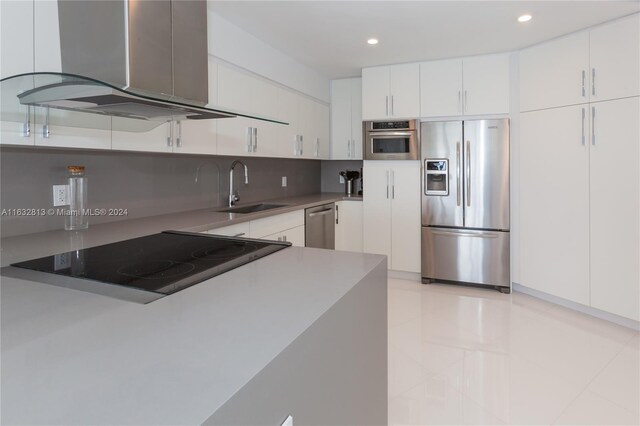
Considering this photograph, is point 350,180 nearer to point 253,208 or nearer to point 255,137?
point 253,208

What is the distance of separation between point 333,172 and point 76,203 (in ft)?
11.6

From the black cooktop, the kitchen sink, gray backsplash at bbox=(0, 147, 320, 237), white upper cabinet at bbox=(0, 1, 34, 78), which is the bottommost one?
the black cooktop

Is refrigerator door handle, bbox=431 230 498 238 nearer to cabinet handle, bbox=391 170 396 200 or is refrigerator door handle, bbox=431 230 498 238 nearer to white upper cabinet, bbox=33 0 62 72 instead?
cabinet handle, bbox=391 170 396 200

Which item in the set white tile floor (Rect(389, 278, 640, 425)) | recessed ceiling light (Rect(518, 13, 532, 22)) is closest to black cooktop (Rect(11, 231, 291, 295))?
white tile floor (Rect(389, 278, 640, 425))

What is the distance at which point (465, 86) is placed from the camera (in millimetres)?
3971

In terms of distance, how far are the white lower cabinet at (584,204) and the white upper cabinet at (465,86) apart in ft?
1.21

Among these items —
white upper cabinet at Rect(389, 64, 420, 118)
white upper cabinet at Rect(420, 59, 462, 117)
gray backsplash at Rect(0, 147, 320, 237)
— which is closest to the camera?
gray backsplash at Rect(0, 147, 320, 237)

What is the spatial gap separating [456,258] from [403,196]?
2.82 feet

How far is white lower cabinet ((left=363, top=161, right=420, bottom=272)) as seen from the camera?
4.25 meters

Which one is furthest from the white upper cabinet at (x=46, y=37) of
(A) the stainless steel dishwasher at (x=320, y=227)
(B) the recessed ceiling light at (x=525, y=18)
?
(B) the recessed ceiling light at (x=525, y=18)

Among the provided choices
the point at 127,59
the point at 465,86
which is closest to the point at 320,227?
the point at 465,86

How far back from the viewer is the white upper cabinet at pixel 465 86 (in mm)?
3857

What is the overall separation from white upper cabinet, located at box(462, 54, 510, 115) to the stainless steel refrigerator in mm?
151

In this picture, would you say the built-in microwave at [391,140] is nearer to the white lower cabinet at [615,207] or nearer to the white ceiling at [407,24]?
the white ceiling at [407,24]
